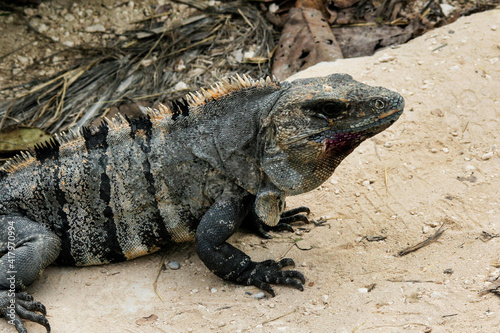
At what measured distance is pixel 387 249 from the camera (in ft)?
18.0

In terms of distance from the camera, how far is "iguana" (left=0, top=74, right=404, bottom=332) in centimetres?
477

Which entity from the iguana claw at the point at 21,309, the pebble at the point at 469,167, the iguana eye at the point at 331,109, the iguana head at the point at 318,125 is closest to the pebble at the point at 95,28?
the iguana head at the point at 318,125

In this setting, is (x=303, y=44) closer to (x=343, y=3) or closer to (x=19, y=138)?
(x=343, y=3)

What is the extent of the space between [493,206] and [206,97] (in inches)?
127

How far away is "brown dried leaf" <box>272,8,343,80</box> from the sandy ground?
76 centimetres

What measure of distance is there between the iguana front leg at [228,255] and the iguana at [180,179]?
0.03 feet

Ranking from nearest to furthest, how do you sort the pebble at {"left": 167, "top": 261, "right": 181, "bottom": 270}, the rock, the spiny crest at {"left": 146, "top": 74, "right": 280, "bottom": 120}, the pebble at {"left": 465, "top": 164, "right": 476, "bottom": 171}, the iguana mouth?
the iguana mouth → the spiny crest at {"left": 146, "top": 74, "right": 280, "bottom": 120} → the pebble at {"left": 167, "top": 261, "right": 181, "bottom": 270} → the pebble at {"left": 465, "top": 164, "right": 476, "bottom": 171} → the rock

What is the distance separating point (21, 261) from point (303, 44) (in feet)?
18.9

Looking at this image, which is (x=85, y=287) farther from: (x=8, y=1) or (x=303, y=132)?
(x=8, y=1)

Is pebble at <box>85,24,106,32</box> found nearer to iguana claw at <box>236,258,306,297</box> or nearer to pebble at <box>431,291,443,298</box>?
iguana claw at <box>236,258,306,297</box>

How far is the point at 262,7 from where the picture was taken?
10242 mm

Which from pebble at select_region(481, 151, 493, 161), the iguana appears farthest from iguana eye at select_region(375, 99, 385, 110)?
pebble at select_region(481, 151, 493, 161)

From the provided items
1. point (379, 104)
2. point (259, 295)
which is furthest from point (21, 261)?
point (379, 104)

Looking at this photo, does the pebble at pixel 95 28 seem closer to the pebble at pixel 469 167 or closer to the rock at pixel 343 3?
the rock at pixel 343 3
